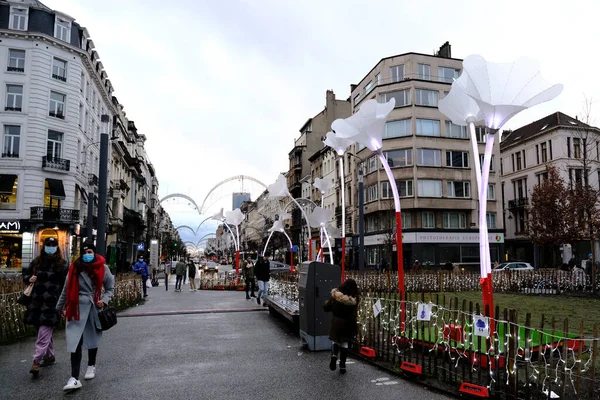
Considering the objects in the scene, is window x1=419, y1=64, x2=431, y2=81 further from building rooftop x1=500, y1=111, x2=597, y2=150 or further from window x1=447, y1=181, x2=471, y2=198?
building rooftop x1=500, y1=111, x2=597, y2=150

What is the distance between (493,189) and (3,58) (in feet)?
142

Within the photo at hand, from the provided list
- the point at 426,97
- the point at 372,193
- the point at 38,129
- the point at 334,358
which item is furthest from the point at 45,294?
the point at 426,97

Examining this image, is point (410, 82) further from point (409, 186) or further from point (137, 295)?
point (137, 295)

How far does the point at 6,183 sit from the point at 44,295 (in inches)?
1234

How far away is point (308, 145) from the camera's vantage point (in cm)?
7550

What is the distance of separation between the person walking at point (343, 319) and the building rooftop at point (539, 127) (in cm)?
4502

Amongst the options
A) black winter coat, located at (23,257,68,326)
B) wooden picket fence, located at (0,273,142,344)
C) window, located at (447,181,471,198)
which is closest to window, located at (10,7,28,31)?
wooden picket fence, located at (0,273,142,344)

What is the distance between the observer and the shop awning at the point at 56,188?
116 feet

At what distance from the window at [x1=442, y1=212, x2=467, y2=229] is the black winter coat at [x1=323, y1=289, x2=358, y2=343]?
4119cm

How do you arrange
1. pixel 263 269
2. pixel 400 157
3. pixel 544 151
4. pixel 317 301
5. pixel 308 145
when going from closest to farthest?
pixel 317 301, pixel 263 269, pixel 400 157, pixel 544 151, pixel 308 145

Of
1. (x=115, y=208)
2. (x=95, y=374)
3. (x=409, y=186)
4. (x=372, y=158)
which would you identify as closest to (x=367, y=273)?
(x=95, y=374)

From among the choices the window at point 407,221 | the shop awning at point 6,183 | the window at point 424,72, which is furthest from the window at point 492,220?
the shop awning at point 6,183

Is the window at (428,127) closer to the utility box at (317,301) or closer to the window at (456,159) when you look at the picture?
the window at (456,159)

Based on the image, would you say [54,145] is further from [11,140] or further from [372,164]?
[372,164]
